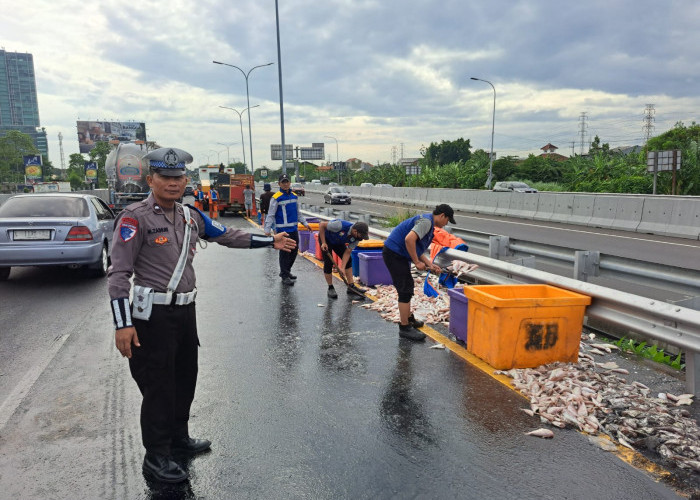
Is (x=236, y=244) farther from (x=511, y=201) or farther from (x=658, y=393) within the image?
(x=511, y=201)

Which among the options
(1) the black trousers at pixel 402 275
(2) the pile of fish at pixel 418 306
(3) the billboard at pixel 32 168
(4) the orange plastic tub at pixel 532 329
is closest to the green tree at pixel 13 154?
(3) the billboard at pixel 32 168

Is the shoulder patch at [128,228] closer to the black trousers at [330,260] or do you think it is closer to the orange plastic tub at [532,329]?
the orange plastic tub at [532,329]

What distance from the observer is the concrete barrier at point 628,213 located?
18.7 meters

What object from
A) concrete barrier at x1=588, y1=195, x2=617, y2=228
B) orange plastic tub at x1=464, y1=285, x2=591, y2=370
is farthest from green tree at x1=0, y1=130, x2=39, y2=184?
orange plastic tub at x1=464, y1=285, x2=591, y2=370

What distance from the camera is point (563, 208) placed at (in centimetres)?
2281

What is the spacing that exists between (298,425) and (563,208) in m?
21.6

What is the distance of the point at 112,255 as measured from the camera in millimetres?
3080

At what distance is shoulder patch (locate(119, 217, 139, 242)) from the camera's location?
9.99ft

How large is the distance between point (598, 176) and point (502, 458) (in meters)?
42.0

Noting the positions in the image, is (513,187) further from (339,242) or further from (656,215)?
(339,242)

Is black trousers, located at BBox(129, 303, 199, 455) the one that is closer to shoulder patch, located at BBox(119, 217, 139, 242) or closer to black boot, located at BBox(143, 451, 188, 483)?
black boot, located at BBox(143, 451, 188, 483)

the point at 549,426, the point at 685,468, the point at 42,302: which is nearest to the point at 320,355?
the point at 549,426

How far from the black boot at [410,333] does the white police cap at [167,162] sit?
3.54m

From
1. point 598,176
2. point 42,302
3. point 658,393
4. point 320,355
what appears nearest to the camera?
point 658,393
